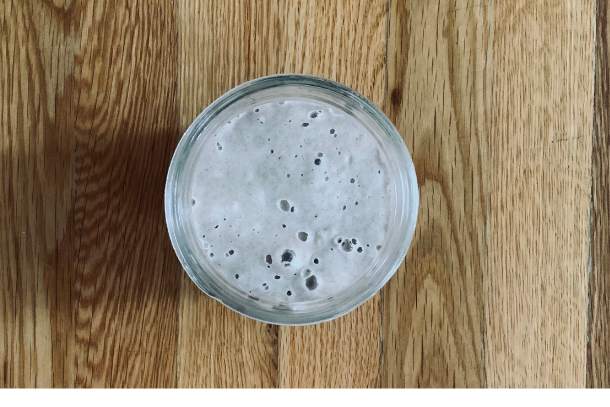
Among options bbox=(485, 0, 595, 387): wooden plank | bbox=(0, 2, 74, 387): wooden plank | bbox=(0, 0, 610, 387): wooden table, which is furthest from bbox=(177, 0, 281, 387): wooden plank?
bbox=(485, 0, 595, 387): wooden plank

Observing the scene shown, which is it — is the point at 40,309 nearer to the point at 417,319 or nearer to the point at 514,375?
the point at 417,319

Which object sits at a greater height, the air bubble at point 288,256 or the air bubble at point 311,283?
the air bubble at point 288,256

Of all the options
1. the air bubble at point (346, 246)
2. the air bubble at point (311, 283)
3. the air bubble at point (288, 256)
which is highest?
the air bubble at point (346, 246)

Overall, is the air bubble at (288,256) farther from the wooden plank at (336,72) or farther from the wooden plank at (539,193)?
the wooden plank at (539,193)

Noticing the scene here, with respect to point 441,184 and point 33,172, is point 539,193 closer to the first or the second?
point 441,184

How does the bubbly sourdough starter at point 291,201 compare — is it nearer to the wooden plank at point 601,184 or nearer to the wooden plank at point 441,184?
the wooden plank at point 441,184

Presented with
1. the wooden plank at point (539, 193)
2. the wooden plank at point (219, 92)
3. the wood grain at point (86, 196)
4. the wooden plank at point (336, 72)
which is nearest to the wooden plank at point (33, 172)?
the wood grain at point (86, 196)
